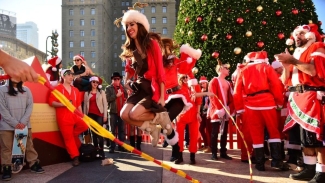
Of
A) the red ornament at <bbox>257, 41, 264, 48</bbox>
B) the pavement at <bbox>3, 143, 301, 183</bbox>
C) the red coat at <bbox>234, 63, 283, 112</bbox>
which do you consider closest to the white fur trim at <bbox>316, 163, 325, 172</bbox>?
the pavement at <bbox>3, 143, 301, 183</bbox>

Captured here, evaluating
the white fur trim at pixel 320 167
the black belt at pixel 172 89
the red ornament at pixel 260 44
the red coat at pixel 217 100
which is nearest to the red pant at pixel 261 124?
the white fur trim at pixel 320 167

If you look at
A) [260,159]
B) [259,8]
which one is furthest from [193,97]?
[259,8]

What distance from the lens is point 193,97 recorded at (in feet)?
21.3

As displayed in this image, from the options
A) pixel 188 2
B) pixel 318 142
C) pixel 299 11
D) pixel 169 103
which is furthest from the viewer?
pixel 188 2

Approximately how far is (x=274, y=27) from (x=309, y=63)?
5715mm

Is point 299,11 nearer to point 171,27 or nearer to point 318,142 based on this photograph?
point 318,142

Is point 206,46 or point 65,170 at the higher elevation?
point 206,46

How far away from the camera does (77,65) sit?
8133 mm

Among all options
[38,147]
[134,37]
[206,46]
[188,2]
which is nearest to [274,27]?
[206,46]

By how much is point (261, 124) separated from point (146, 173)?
2.14 m

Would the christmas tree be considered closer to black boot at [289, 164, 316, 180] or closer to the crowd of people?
the crowd of people

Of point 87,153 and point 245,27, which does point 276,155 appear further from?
point 245,27

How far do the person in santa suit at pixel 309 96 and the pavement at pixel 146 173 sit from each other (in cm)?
45

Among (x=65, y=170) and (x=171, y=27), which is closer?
(x=65, y=170)
